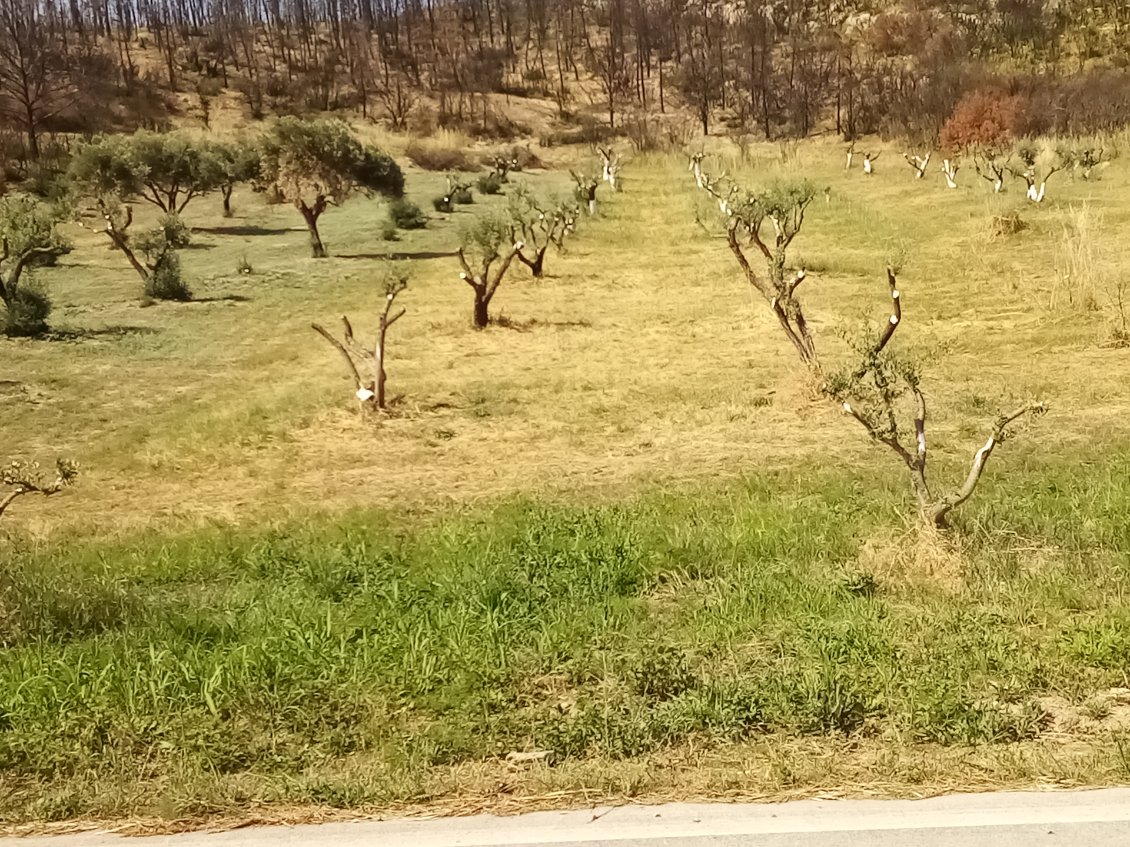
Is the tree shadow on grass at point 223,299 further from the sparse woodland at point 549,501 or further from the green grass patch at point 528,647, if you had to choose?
the green grass patch at point 528,647

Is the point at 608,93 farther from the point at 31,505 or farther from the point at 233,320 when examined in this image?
the point at 31,505

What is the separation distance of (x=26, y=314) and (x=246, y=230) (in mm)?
14807

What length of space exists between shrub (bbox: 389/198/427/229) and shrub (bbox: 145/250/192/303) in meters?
10.1

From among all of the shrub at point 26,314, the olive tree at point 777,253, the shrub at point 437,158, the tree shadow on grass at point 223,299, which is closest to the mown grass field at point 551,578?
the olive tree at point 777,253

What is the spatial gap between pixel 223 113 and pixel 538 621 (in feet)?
209

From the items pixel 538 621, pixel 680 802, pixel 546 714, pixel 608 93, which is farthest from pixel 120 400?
pixel 608 93

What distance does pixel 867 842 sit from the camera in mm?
2893

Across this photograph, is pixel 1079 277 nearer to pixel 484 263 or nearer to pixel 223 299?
pixel 484 263

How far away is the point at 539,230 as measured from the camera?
85.8 ft

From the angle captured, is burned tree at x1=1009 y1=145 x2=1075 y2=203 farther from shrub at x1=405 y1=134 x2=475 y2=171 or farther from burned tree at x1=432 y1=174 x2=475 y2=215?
shrub at x1=405 y1=134 x2=475 y2=171

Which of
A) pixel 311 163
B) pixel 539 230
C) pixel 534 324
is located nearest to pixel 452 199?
pixel 539 230

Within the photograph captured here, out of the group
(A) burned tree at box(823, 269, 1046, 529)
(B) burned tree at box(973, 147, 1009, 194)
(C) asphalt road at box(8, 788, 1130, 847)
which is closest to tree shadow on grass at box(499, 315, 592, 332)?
(A) burned tree at box(823, 269, 1046, 529)

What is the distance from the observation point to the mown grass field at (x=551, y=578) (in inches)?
141

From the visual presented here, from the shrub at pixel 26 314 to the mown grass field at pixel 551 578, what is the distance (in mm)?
1482
